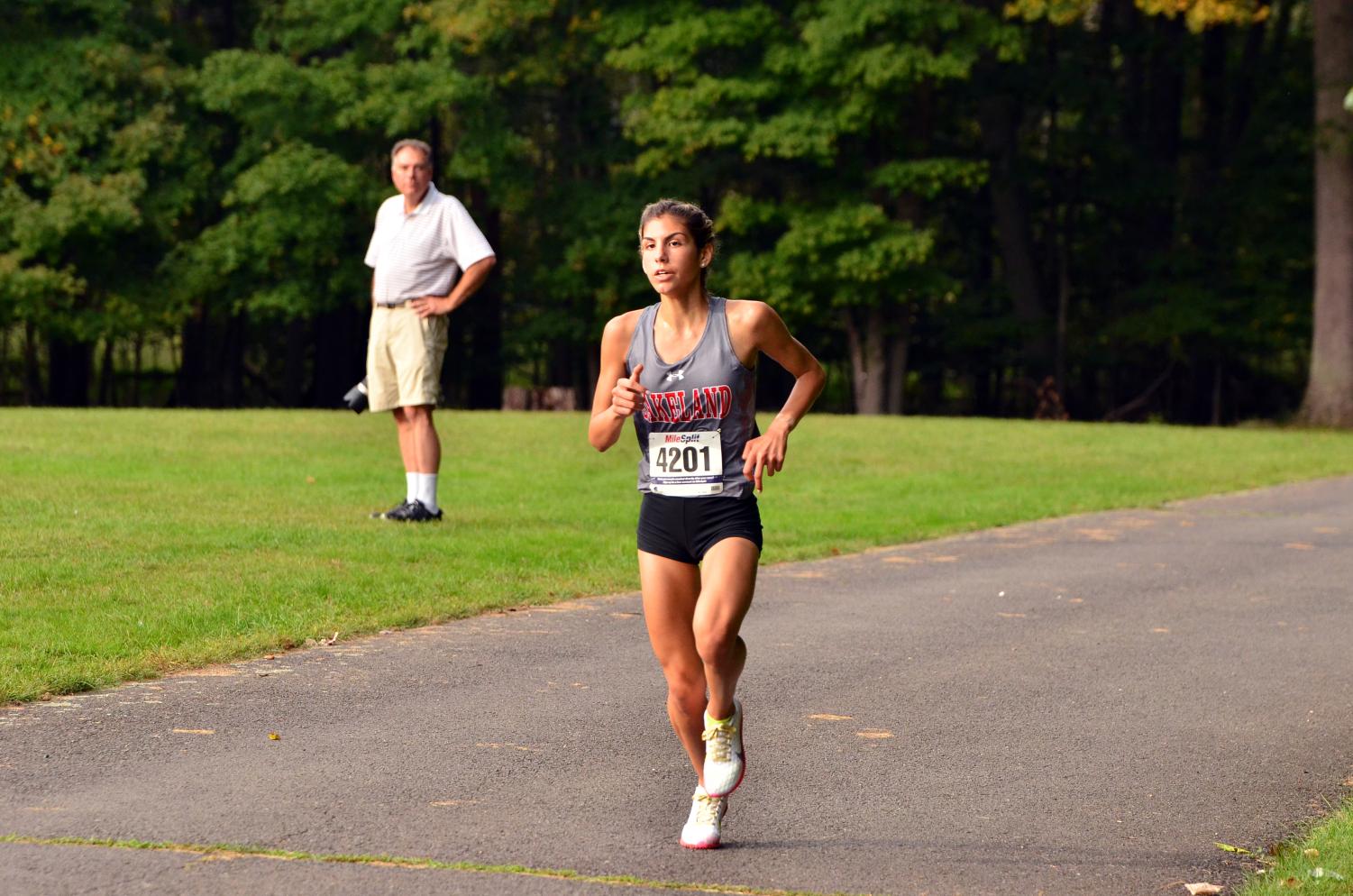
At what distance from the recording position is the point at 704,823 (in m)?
5.03

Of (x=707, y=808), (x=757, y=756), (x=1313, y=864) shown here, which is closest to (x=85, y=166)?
(x=757, y=756)

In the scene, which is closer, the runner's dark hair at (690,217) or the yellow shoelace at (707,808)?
the yellow shoelace at (707,808)

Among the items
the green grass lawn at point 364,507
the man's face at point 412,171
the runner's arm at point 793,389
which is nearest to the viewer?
the runner's arm at point 793,389

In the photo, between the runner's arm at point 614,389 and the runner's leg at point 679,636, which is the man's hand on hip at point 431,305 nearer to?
the runner's arm at point 614,389

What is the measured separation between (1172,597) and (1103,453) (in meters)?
11.8

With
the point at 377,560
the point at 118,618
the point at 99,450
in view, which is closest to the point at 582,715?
the point at 118,618

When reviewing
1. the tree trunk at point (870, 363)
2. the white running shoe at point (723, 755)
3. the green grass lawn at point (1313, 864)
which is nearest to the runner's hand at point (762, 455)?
the white running shoe at point (723, 755)

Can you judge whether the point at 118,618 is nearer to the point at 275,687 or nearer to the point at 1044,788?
the point at 275,687

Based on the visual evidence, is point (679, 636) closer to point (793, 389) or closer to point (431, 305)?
point (793, 389)

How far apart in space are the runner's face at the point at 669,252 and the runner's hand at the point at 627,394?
0.91 feet

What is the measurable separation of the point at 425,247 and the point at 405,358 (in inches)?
27.4

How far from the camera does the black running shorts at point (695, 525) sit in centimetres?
512

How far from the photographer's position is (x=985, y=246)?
46594 mm

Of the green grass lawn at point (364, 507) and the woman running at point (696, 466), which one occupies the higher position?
the woman running at point (696, 466)
